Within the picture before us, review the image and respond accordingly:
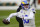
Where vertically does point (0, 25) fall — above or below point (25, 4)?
below

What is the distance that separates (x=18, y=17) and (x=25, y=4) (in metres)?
0.44

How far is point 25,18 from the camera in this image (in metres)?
4.73

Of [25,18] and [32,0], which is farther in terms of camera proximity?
[32,0]

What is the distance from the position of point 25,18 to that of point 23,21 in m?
0.11

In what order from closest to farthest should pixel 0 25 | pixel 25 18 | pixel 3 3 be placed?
pixel 25 18 → pixel 0 25 → pixel 3 3

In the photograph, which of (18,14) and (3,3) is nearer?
(18,14)

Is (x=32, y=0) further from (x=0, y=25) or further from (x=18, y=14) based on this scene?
(x=18, y=14)

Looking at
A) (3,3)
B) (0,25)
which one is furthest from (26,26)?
(3,3)

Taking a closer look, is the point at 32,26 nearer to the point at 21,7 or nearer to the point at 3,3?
the point at 21,7

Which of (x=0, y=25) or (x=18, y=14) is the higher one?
(x=18, y=14)


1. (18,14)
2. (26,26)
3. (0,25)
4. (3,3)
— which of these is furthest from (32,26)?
(3,3)

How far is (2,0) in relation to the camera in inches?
687

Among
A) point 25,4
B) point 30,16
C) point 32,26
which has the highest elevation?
point 25,4

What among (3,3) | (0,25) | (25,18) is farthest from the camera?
(3,3)
